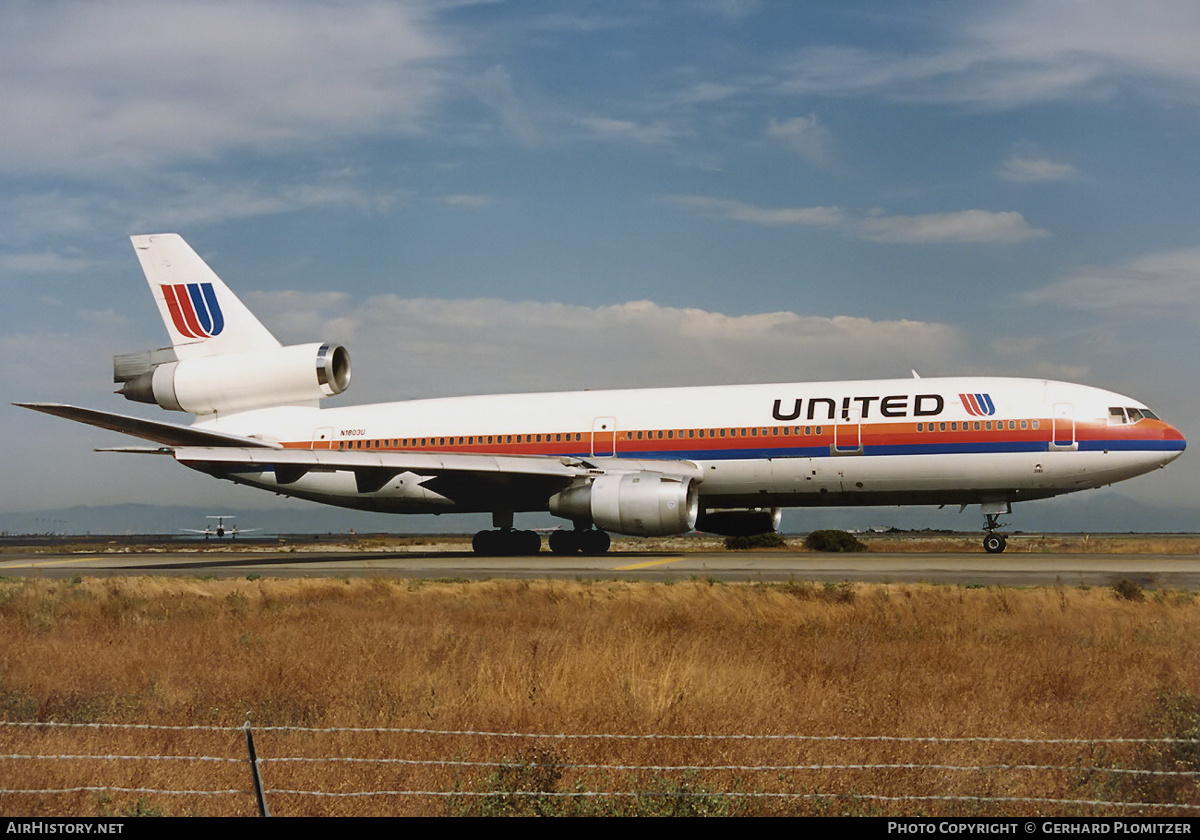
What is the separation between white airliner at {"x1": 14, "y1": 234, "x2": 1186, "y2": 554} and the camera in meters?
28.0

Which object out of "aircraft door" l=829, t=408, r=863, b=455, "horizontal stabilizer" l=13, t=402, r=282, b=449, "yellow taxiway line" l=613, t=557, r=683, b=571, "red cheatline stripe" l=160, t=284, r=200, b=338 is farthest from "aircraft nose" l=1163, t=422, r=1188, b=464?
"red cheatline stripe" l=160, t=284, r=200, b=338

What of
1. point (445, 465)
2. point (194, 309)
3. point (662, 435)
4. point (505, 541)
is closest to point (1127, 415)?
point (662, 435)

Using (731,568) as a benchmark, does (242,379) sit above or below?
above

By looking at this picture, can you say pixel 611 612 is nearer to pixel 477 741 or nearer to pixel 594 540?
pixel 477 741

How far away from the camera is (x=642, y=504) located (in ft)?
89.6

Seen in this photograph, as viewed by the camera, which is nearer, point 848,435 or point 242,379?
point 848,435

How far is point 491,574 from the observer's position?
2466cm

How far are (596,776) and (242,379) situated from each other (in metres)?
30.0

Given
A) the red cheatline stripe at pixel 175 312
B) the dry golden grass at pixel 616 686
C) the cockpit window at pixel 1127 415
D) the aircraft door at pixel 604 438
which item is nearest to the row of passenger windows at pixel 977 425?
the cockpit window at pixel 1127 415

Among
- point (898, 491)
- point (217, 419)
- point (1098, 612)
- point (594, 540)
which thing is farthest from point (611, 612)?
point (217, 419)

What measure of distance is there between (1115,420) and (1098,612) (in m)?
13.2

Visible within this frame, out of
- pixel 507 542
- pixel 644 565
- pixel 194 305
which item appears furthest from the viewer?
pixel 194 305

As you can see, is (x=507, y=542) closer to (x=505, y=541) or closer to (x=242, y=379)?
(x=505, y=541)

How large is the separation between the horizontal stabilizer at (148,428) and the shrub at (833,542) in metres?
20.8
